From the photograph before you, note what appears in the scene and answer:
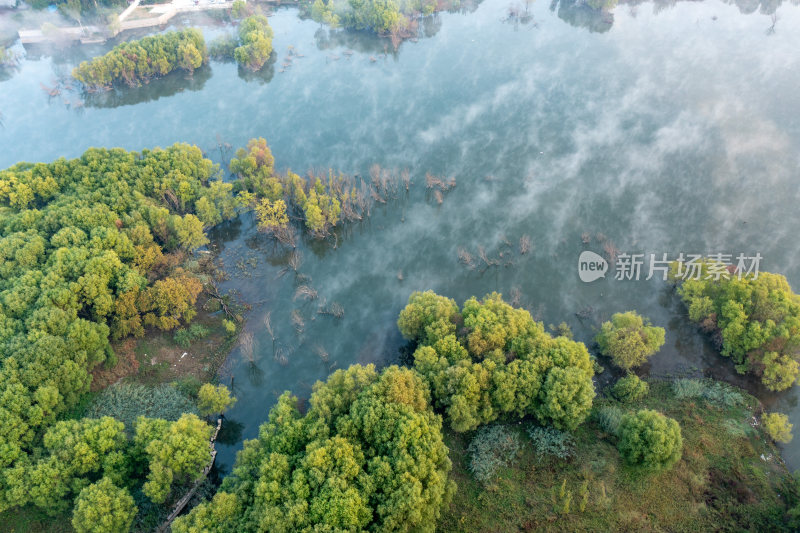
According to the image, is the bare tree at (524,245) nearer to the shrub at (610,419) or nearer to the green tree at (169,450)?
the shrub at (610,419)

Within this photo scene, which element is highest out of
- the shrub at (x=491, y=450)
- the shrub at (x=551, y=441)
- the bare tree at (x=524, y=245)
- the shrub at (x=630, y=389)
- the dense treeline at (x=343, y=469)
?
the dense treeline at (x=343, y=469)

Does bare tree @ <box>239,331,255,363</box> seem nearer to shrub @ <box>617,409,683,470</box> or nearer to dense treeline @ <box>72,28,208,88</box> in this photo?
shrub @ <box>617,409,683,470</box>

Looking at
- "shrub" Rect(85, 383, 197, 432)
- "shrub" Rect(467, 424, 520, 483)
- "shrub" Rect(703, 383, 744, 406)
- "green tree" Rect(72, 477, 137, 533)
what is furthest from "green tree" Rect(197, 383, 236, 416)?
"shrub" Rect(703, 383, 744, 406)

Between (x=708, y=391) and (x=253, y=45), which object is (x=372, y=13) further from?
(x=708, y=391)

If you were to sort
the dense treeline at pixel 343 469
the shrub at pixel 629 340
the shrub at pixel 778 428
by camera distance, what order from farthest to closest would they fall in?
the shrub at pixel 629 340
the shrub at pixel 778 428
the dense treeline at pixel 343 469

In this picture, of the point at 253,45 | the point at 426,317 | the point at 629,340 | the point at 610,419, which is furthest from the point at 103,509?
the point at 253,45

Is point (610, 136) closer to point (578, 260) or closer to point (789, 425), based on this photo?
point (578, 260)

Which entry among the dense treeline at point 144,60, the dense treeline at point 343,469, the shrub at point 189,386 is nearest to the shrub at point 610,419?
the dense treeline at point 343,469
